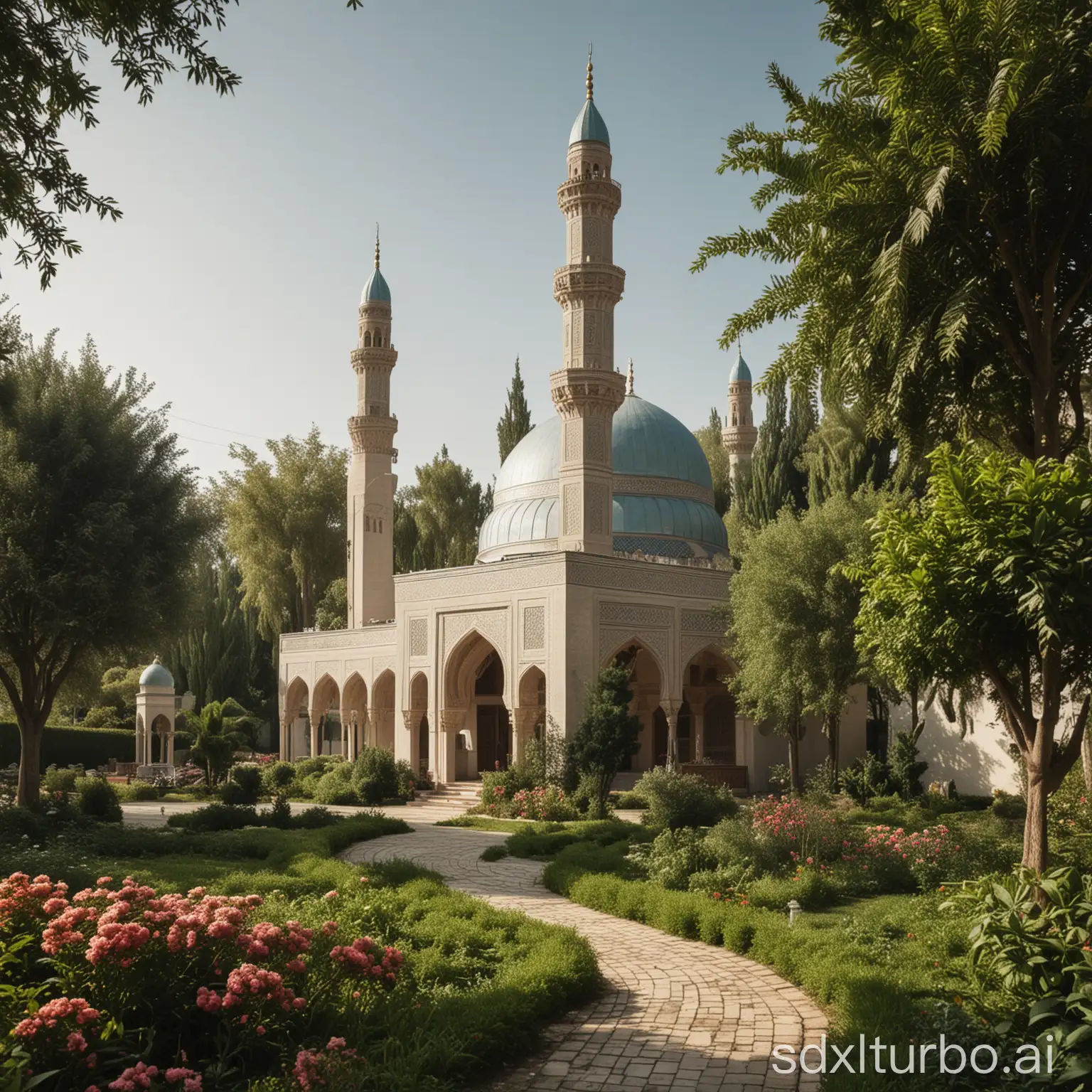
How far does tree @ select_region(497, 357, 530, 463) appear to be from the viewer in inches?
1917

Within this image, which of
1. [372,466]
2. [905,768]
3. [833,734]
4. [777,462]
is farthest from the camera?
[372,466]

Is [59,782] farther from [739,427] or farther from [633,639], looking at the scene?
[739,427]

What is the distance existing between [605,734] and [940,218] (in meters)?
16.0

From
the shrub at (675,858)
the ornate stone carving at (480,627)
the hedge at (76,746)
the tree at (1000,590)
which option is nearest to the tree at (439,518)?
the hedge at (76,746)

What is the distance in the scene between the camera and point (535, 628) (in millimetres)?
28328

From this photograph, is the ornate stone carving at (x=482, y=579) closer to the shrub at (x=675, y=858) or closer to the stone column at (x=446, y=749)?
the stone column at (x=446, y=749)

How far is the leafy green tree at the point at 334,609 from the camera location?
4728 centimetres

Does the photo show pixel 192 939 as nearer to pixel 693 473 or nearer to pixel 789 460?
pixel 789 460

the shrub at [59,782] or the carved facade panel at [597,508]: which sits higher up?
the carved facade panel at [597,508]

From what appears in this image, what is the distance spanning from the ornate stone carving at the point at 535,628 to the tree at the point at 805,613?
4.74 m

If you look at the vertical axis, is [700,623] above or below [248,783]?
above

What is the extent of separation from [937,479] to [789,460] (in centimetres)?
2653

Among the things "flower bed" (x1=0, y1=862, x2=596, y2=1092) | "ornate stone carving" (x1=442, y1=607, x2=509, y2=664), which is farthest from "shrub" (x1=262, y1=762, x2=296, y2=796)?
"flower bed" (x1=0, y1=862, x2=596, y2=1092)

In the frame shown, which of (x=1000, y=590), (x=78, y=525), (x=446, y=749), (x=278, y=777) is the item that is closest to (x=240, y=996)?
(x=1000, y=590)
